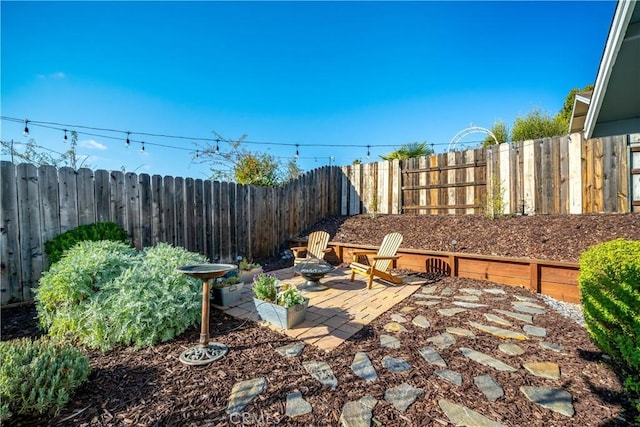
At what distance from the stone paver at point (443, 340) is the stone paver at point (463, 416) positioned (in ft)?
2.24

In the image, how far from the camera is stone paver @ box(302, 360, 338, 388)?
1720 millimetres

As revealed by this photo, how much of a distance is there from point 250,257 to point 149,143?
11.6 feet

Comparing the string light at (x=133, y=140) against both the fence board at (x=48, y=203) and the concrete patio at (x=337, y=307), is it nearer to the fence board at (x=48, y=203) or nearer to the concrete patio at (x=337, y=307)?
the fence board at (x=48, y=203)

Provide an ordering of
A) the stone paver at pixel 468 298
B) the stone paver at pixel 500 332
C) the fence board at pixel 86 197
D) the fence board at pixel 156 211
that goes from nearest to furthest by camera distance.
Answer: the stone paver at pixel 500 332
the stone paver at pixel 468 298
the fence board at pixel 86 197
the fence board at pixel 156 211

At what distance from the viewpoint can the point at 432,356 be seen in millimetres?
2027

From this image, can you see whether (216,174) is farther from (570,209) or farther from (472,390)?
(570,209)

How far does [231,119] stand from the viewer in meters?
7.38

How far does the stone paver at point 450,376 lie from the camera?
1.72 meters

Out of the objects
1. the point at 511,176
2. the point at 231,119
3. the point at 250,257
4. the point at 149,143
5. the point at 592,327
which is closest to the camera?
the point at 592,327

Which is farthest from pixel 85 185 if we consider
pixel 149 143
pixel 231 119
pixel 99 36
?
pixel 231 119

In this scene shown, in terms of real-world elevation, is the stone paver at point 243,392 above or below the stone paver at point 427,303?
above

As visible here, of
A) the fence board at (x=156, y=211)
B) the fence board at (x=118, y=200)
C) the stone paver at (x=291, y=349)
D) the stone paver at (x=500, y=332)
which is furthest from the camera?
the fence board at (x=156, y=211)

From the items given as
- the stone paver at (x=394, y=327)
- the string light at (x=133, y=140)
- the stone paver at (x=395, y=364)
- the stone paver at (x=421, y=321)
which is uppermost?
the string light at (x=133, y=140)

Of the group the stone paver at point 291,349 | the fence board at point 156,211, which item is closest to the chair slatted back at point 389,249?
the stone paver at point 291,349
